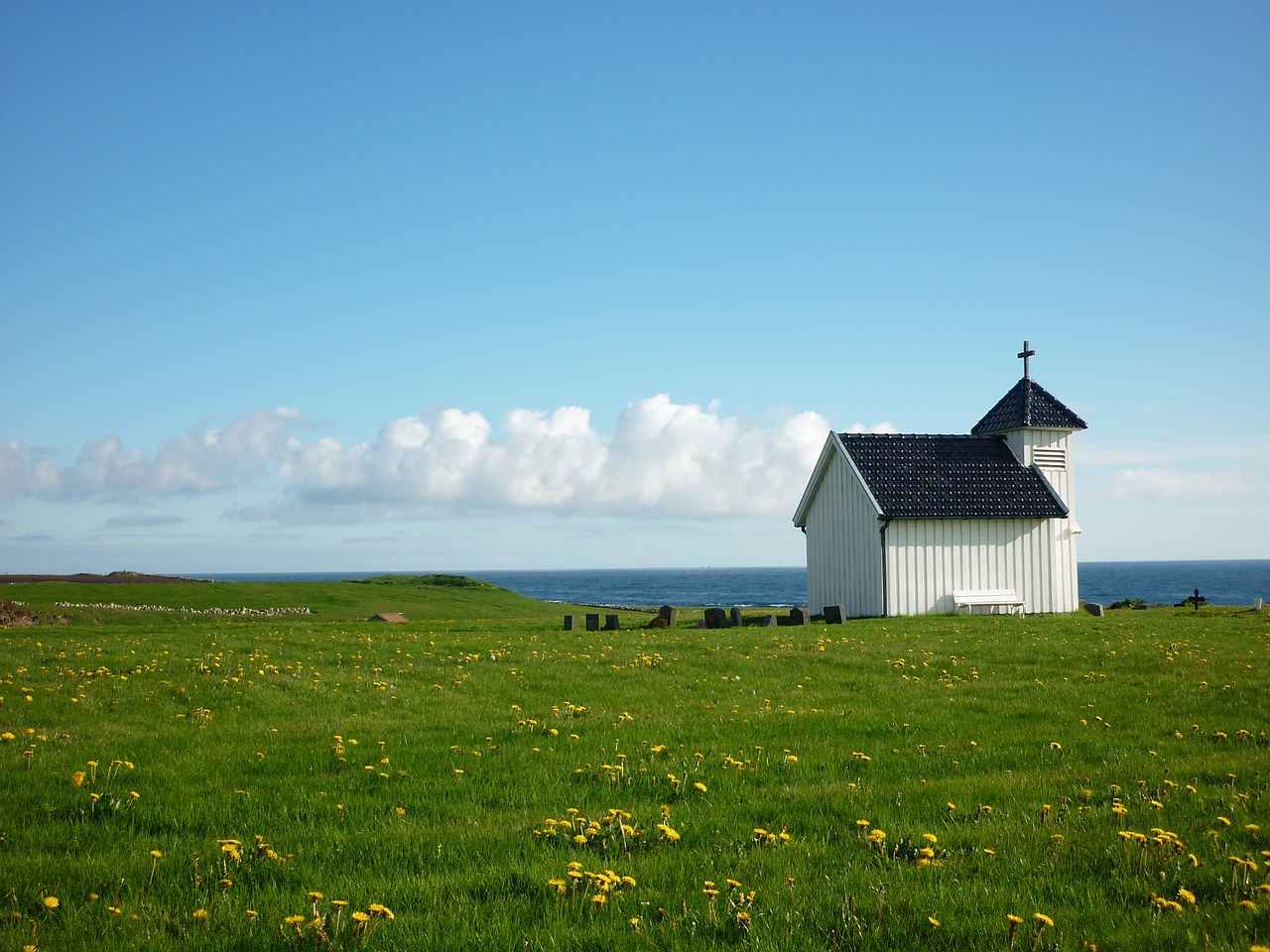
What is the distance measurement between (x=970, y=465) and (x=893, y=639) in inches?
612

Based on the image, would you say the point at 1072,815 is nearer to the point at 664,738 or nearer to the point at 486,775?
the point at 664,738

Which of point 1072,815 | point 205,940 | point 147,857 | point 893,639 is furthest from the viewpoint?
point 893,639

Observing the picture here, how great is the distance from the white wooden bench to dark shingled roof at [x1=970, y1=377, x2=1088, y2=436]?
724 centimetres

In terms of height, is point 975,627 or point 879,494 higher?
point 879,494

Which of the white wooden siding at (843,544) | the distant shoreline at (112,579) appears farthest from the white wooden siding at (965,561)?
the distant shoreline at (112,579)

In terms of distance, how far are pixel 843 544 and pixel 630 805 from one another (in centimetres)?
3007

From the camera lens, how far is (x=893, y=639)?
78.3ft

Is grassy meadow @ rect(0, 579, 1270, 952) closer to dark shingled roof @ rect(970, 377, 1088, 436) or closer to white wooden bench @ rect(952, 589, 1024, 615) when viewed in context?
white wooden bench @ rect(952, 589, 1024, 615)

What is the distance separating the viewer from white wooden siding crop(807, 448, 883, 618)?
35156 mm

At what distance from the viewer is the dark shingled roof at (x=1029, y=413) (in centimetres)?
3772

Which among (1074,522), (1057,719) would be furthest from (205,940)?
(1074,522)

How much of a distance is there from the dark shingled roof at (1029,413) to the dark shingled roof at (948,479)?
1224 millimetres

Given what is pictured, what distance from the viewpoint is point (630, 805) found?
335 inches

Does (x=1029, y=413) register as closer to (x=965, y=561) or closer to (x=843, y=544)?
(x=965, y=561)
